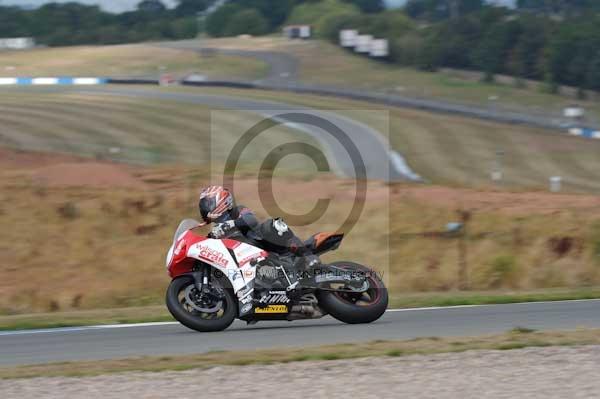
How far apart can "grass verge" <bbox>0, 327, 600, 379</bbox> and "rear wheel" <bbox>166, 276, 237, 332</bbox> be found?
4.09 ft

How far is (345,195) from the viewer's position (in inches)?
869

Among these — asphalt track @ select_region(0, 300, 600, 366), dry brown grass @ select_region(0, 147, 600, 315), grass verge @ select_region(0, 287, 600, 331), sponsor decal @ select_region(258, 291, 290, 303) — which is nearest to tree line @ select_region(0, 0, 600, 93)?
dry brown grass @ select_region(0, 147, 600, 315)

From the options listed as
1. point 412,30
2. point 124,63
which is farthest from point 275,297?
point 412,30

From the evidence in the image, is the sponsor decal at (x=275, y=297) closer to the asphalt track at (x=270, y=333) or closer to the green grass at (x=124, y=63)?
the asphalt track at (x=270, y=333)

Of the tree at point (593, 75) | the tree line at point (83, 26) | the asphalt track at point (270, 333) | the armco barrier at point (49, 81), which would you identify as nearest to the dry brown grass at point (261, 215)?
the asphalt track at point (270, 333)

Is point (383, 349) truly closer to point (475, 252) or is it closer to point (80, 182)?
point (475, 252)

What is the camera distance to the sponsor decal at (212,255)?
1075 centimetres

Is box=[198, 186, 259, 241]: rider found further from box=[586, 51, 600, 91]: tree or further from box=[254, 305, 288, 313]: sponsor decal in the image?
box=[586, 51, 600, 91]: tree

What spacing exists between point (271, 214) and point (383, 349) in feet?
38.8

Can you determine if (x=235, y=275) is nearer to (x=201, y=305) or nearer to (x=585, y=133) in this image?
(x=201, y=305)

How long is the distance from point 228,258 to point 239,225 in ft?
1.26

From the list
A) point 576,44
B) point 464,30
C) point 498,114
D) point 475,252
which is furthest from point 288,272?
point 464,30

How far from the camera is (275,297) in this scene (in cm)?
1091

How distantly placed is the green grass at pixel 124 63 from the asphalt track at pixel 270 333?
58177 mm
